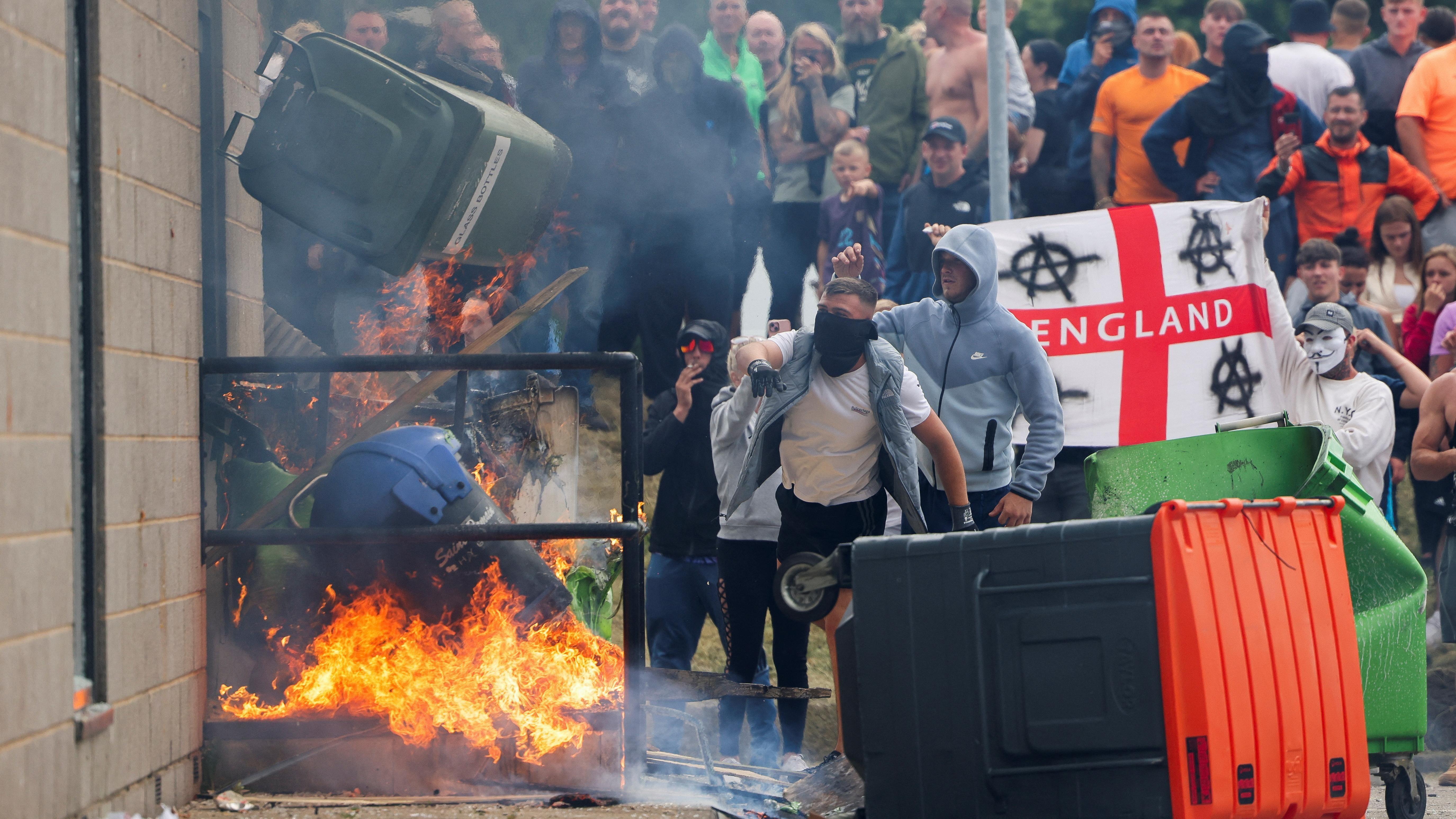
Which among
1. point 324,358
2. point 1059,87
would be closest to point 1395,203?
point 1059,87

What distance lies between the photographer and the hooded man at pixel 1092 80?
29.1 feet

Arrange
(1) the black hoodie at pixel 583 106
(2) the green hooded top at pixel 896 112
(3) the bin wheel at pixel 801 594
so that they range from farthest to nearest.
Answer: (2) the green hooded top at pixel 896 112, (1) the black hoodie at pixel 583 106, (3) the bin wheel at pixel 801 594

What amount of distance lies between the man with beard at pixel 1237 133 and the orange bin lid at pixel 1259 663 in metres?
4.71

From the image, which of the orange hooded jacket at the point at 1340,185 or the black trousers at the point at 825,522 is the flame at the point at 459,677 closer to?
the black trousers at the point at 825,522

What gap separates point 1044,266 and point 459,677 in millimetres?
4054

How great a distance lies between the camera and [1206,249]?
7227 mm

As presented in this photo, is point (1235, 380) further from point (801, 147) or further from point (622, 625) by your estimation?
point (622, 625)

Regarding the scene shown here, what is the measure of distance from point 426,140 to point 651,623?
2.54 metres

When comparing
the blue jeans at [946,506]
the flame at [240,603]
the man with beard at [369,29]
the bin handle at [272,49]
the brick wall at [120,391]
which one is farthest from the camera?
the man with beard at [369,29]

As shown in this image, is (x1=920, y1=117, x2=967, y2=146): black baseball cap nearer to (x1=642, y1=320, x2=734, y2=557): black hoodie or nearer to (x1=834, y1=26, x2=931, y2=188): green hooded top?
(x1=834, y1=26, x2=931, y2=188): green hooded top

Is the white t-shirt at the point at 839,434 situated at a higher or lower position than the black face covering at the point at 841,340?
Answer: lower

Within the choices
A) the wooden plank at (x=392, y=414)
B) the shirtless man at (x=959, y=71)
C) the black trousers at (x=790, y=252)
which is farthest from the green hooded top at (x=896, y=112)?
the wooden plank at (x=392, y=414)

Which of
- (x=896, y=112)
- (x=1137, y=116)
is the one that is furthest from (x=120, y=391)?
(x=1137, y=116)

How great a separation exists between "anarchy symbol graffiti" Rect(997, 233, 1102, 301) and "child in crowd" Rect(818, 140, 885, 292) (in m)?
1.02
